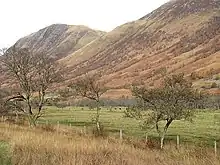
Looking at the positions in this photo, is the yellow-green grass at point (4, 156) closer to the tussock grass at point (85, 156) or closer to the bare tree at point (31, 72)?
the tussock grass at point (85, 156)

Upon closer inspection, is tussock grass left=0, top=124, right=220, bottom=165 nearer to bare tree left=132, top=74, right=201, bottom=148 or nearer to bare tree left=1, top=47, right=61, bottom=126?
bare tree left=132, top=74, right=201, bottom=148

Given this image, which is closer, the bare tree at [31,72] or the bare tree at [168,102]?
the bare tree at [168,102]

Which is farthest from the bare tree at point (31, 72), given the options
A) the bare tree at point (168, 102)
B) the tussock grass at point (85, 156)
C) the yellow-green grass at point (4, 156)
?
the yellow-green grass at point (4, 156)

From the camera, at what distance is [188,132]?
1730 inches

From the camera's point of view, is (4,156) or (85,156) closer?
(4,156)

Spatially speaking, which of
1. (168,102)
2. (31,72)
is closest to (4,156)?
(168,102)

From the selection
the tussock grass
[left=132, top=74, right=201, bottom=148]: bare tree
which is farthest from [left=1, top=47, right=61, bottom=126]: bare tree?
the tussock grass

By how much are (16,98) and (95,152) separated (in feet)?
111

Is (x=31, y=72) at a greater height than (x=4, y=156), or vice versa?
(x=31, y=72)

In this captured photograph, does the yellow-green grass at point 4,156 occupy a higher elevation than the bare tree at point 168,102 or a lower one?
lower

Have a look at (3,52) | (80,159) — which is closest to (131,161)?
(80,159)

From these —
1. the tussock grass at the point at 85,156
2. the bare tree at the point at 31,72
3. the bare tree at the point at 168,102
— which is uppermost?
the bare tree at the point at 31,72

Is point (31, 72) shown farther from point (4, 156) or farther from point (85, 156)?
Answer: point (4, 156)

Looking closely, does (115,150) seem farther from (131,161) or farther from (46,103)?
(46,103)
